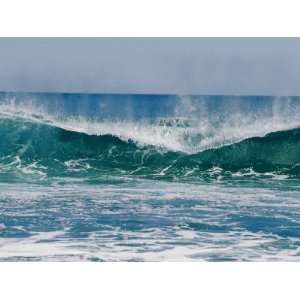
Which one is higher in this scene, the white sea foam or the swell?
the white sea foam

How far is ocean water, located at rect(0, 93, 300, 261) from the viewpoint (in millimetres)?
5031

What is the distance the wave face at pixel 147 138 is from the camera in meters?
5.10

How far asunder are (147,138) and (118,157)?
27 cm

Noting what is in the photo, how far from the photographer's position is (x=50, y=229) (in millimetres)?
5078

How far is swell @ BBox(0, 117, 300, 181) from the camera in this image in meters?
5.11

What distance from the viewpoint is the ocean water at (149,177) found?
503cm

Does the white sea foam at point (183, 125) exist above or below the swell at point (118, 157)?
above

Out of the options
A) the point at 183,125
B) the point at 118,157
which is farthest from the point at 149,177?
the point at 183,125

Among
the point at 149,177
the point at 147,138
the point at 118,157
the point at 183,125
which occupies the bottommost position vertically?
the point at 149,177

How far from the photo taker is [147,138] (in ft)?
17.0

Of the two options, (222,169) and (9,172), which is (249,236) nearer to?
(222,169)

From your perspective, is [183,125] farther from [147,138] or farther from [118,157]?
[118,157]

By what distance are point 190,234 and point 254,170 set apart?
2.27 ft

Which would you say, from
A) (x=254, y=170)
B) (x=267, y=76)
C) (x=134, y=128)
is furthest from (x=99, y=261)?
(x=267, y=76)
